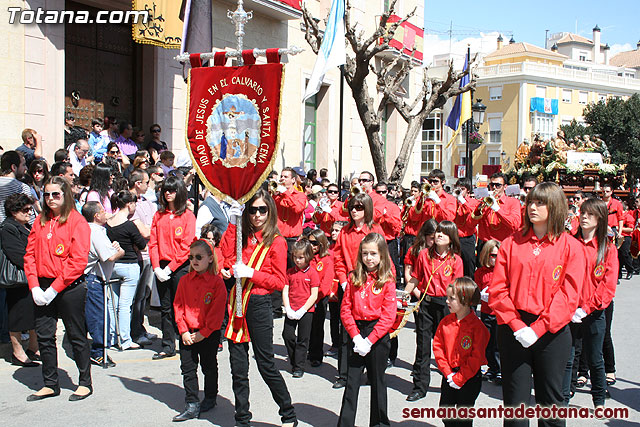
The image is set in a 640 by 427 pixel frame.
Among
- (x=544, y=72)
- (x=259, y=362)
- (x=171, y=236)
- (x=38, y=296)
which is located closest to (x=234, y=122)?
(x=259, y=362)

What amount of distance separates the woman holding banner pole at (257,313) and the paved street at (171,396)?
1.22 ft

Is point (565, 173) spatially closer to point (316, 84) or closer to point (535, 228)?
point (316, 84)

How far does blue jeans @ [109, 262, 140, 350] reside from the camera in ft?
24.7

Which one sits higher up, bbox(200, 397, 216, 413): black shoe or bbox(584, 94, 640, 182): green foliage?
bbox(584, 94, 640, 182): green foliage

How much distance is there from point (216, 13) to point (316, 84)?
5.77m

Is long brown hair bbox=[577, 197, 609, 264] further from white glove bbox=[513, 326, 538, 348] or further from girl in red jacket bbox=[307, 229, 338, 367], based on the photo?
girl in red jacket bbox=[307, 229, 338, 367]

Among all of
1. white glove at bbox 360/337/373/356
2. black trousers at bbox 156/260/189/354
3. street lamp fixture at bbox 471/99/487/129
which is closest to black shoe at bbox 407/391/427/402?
white glove at bbox 360/337/373/356

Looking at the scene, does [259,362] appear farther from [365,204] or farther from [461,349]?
[365,204]

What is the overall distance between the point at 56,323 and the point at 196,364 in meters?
1.43

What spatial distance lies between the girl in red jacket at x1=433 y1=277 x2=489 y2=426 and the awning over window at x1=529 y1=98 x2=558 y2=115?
51.5 meters

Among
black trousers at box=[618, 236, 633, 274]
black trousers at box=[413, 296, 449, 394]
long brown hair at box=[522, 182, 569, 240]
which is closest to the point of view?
long brown hair at box=[522, 182, 569, 240]

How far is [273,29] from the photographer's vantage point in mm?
17594

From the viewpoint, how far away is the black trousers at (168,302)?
7102mm

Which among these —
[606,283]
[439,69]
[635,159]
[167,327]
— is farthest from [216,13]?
[439,69]
